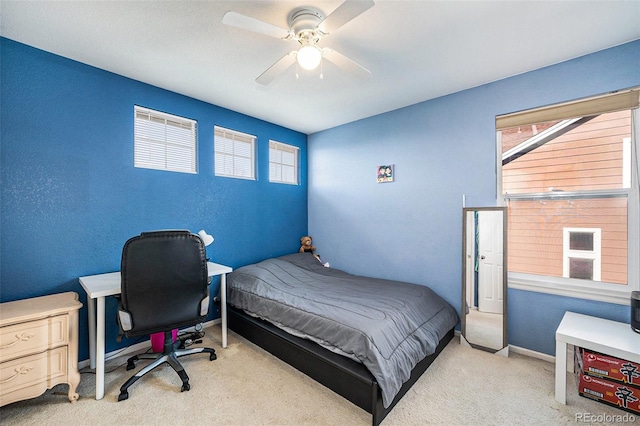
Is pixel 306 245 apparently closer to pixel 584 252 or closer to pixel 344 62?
pixel 344 62

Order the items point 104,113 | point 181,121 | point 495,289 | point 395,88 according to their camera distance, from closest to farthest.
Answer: point 104,113 → point 495,289 → point 395,88 → point 181,121

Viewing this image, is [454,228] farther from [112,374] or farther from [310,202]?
[112,374]

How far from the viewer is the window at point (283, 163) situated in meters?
3.88

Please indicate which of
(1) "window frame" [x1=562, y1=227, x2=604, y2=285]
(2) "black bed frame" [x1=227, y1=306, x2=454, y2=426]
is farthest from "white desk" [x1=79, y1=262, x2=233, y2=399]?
(1) "window frame" [x1=562, y1=227, x2=604, y2=285]

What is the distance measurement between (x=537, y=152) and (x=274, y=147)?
3103mm

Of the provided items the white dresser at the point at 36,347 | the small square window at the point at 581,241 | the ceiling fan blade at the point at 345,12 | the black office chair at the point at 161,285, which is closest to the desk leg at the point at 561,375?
the small square window at the point at 581,241

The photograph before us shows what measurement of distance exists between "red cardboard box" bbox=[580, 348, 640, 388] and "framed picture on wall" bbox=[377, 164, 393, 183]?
229 cm

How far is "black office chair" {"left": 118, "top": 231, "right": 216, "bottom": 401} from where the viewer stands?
5.98ft

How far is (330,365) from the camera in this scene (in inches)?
73.7

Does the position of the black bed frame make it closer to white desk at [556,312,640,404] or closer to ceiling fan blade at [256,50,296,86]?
white desk at [556,312,640,404]

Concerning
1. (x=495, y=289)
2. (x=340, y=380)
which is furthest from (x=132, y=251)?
(x=495, y=289)

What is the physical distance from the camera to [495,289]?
2.55 metres

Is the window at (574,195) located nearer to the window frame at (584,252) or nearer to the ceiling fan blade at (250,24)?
the window frame at (584,252)

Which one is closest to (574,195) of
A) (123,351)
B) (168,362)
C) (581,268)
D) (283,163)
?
(581,268)
